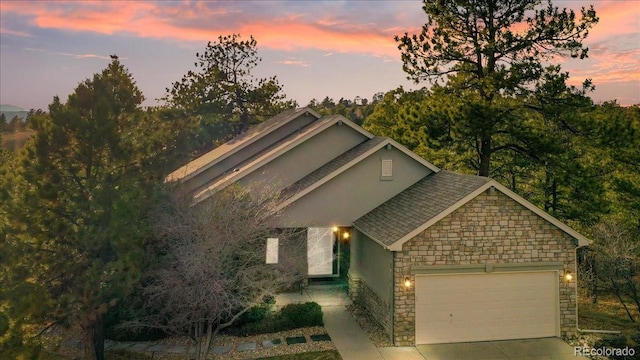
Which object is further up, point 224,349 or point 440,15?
point 440,15

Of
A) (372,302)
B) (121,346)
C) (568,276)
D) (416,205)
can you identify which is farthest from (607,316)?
(121,346)

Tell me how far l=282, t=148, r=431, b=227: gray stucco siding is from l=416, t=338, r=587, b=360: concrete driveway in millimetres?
6042

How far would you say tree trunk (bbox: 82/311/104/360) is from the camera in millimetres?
11688

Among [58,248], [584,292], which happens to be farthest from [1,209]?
[584,292]

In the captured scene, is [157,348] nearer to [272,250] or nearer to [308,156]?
[272,250]

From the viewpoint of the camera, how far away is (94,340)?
11.9m

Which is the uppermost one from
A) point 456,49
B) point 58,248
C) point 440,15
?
point 440,15

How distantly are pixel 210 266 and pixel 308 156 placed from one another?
33.0 feet

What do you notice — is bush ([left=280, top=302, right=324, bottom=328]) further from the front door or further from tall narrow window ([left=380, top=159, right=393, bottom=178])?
tall narrow window ([left=380, top=159, right=393, bottom=178])

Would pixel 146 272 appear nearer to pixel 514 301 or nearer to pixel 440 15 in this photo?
pixel 514 301

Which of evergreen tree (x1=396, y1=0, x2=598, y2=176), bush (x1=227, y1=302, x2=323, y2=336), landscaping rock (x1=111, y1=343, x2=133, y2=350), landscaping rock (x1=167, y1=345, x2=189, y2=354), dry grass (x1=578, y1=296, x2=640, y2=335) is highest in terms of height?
evergreen tree (x1=396, y1=0, x2=598, y2=176)

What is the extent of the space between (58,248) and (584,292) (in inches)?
828

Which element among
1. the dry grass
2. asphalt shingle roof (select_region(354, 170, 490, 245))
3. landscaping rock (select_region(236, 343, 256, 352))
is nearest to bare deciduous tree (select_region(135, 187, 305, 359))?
landscaping rock (select_region(236, 343, 256, 352))

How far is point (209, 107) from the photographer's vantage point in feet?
142
